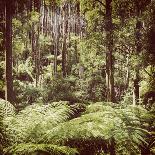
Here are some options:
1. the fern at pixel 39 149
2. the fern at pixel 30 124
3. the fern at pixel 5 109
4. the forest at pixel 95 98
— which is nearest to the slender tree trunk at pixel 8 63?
the forest at pixel 95 98

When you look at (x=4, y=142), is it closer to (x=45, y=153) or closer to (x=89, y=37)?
(x=45, y=153)

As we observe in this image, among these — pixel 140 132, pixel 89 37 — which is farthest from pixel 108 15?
pixel 140 132

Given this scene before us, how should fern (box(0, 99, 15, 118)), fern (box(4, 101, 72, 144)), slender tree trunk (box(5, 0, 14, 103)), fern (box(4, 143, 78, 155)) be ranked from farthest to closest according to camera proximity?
1. slender tree trunk (box(5, 0, 14, 103))
2. fern (box(0, 99, 15, 118))
3. fern (box(4, 101, 72, 144))
4. fern (box(4, 143, 78, 155))

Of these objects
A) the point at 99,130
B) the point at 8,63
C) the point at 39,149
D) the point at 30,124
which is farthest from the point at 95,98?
the point at 39,149

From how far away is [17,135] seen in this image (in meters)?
6.56

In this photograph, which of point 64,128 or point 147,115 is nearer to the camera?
point 64,128

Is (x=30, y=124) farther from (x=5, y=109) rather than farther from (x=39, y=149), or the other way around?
(x=39, y=149)

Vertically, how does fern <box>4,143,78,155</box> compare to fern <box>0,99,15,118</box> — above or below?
below

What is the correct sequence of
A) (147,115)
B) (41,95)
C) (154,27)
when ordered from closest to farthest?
(147,115) → (154,27) → (41,95)

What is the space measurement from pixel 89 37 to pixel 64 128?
941 centimetres

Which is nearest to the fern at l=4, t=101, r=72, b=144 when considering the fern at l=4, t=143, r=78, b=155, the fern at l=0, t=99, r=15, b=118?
the fern at l=0, t=99, r=15, b=118

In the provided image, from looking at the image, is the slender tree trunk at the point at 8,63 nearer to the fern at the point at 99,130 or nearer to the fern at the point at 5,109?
the fern at the point at 5,109

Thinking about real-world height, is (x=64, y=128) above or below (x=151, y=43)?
below

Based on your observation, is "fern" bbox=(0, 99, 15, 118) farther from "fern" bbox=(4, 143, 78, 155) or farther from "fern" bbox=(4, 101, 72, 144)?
"fern" bbox=(4, 143, 78, 155)
